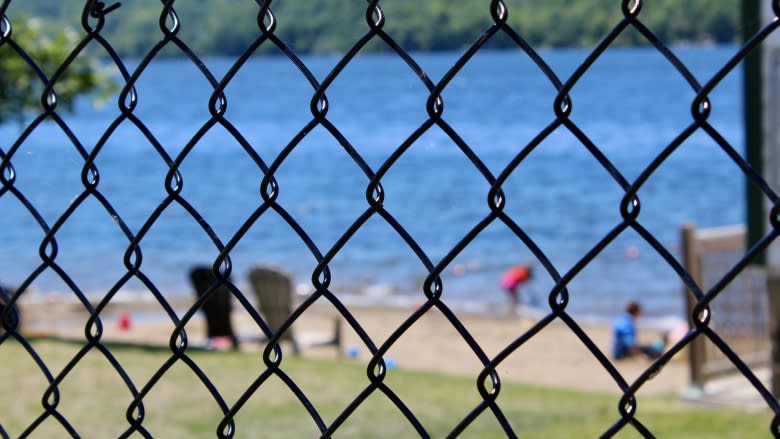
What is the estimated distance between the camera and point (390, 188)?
37.7 meters

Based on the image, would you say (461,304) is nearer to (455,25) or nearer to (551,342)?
(551,342)

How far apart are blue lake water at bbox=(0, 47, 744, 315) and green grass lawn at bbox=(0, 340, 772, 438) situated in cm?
139

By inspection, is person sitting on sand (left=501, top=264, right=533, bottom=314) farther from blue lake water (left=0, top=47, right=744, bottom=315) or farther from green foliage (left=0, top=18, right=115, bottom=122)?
green foliage (left=0, top=18, right=115, bottom=122)

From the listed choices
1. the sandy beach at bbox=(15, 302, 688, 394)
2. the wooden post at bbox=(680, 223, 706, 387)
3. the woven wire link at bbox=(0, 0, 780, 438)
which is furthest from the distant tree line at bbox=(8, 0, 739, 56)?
the sandy beach at bbox=(15, 302, 688, 394)

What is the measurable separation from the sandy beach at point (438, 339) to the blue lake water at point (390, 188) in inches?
58.3

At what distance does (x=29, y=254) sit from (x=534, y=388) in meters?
15.7

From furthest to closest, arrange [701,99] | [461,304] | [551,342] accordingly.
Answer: [461,304], [551,342], [701,99]

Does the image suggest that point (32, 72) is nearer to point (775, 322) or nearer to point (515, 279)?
point (775, 322)

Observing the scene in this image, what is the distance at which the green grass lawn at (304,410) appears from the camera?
234 inches

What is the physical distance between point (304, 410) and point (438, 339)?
27.4ft

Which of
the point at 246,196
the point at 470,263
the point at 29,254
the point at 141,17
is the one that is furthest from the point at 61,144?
the point at 141,17

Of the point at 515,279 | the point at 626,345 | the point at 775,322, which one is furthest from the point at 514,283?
the point at 775,322

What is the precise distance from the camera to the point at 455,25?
3.33 meters

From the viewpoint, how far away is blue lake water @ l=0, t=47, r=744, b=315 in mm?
20359
